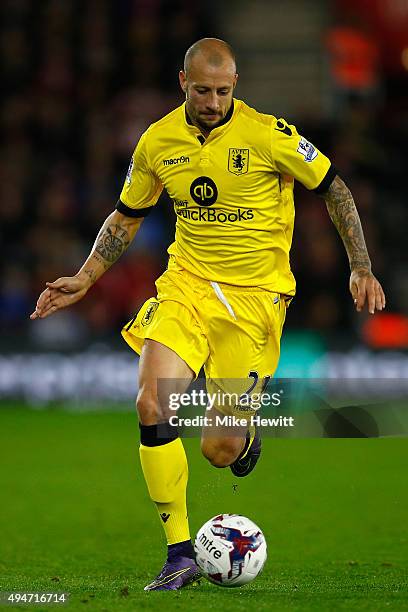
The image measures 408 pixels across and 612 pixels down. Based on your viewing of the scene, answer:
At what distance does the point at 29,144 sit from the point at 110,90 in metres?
1.17

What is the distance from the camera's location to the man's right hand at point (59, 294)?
5992 mm

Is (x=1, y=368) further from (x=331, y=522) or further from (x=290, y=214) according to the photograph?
(x=290, y=214)

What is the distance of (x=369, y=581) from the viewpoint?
5602mm

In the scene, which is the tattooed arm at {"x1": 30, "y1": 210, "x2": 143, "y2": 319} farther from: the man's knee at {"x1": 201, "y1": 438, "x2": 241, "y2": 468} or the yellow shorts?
the man's knee at {"x1": 201, "y1": 438, "x2": 241, "y2": 468}

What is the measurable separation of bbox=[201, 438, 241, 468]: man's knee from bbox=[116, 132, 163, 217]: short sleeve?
1188mm

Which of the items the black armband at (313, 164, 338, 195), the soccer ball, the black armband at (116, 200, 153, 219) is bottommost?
the soccer ball

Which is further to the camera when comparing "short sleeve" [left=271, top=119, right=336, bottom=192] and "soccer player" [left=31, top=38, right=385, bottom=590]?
"short sleeve" [left=271, top=119, right=336, bottom=192]

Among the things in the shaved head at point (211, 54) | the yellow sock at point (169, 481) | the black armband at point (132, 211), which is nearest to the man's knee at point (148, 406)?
the yellow sock at point (169, 481)

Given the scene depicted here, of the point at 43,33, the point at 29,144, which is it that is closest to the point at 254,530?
the point at 29,144

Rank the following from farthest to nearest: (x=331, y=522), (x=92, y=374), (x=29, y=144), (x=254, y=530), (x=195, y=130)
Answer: (x=29, y=144) → (x=92, y=374) → (x=331, y=522) → (x=195, y=130) → (x=254, y=530)

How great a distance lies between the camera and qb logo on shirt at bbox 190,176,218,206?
5.91 metres

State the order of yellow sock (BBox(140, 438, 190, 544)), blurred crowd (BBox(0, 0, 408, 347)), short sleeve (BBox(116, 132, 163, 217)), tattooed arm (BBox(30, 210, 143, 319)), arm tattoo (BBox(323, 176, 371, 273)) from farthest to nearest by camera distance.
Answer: blurred crowd (BBox(0, 0, 408, 347)) < short sleeve (BBox(116, 132, 163, 217)) < tattooed arm (BBox(30, 210, 143, 319)) < arm tattoo (BBox(323, 176, 371, 273)) < yellow sock (BBox(140, 438, 190, 544))

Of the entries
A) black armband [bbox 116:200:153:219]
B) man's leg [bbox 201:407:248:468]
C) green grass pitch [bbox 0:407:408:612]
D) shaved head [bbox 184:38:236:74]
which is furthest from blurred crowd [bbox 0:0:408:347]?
shaved head [bbox 184:38:236:74]

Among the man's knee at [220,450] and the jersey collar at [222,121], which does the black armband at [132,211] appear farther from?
the man's knee at [220,450]
